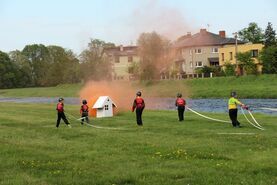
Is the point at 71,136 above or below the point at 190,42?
below

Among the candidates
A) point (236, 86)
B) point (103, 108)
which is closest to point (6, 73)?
point (236, 86)

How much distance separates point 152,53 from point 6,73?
112544 millimetres

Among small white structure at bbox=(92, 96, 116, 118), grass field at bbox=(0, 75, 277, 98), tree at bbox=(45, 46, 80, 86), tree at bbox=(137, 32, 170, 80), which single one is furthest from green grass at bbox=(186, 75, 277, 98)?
tree at bbox=(45, 46, 80, 86)

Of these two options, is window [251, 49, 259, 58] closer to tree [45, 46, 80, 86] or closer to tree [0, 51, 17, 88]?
tree [45, 46, 80, 86]

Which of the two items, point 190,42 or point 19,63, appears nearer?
point 190,42

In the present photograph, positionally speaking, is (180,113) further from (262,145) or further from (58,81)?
(58,81)

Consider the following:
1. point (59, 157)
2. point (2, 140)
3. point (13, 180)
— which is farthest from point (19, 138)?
point (13, 180)

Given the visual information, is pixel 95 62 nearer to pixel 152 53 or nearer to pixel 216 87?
pixel 216 87

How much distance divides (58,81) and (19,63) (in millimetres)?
37886

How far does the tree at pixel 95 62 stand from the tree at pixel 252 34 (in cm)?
3229

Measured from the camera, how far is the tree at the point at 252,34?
11501 centimetres

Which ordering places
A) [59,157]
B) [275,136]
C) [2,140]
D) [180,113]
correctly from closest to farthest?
1. [59,157]
2. [275,136]
3. [2,140]
4. [180,113]

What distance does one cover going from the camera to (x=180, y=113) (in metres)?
29.7

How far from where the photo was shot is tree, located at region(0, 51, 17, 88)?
518 feet
